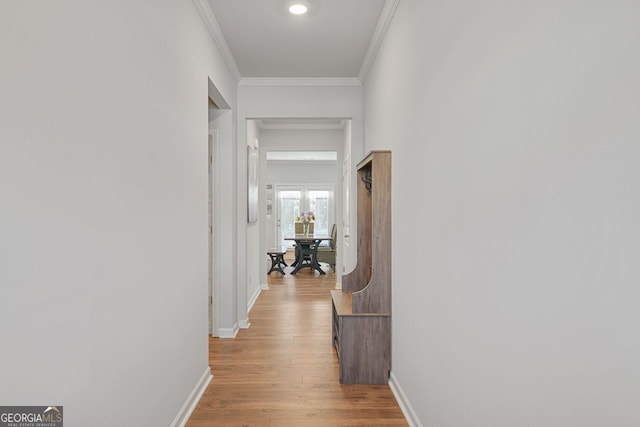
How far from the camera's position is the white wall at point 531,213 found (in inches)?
31.9

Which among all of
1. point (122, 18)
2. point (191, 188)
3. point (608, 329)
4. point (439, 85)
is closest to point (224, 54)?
point (191, 188)

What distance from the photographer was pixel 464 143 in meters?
1.57

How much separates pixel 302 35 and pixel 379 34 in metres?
0.64

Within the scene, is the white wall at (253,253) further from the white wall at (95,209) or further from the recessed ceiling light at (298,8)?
the white wall at (95,209)

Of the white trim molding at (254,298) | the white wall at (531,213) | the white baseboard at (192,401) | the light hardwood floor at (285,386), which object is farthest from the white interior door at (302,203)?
the white wall at (531,213)

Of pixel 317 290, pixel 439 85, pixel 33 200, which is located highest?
pixel 439 85

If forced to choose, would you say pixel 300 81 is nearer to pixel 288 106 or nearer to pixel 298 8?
pixel 288 106

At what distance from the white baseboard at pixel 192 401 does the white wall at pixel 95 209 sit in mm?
78

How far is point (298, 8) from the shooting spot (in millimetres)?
2854

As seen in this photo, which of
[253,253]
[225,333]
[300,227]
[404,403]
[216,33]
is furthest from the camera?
[300,227]

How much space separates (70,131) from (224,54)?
8.26 feet

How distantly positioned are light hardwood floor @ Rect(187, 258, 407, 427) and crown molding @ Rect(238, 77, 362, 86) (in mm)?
2662

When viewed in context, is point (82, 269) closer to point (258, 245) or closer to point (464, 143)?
point (464, 143)

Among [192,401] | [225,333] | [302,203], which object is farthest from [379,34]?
[302,203]
